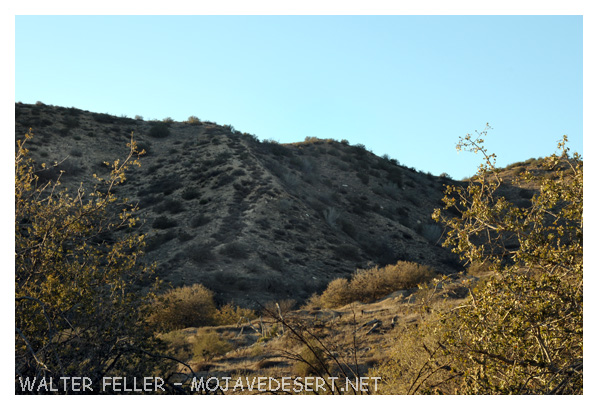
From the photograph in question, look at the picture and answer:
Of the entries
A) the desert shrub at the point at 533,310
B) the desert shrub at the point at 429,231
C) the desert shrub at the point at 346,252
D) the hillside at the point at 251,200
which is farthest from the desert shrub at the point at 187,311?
the desert shrub at the point at 429,231

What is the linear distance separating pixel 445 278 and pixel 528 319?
115cm

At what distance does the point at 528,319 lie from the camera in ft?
16.8

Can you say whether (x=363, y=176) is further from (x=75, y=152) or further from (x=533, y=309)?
(x=533, y=309)

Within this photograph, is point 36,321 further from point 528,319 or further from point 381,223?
point 381,223

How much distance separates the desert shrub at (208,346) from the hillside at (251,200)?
524 centimetres

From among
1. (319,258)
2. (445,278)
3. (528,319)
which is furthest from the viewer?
(319,258)

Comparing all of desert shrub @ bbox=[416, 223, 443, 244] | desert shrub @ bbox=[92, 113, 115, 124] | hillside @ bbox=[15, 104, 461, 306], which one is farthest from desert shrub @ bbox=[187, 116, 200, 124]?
desert shrub @ bbox=[416, 223, 443, 244]

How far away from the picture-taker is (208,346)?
564 inches

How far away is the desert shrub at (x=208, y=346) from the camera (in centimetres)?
1401

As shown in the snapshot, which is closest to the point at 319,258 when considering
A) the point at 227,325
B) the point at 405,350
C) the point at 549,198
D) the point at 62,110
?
the point at 227,325

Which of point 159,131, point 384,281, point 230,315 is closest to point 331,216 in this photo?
point 384,281

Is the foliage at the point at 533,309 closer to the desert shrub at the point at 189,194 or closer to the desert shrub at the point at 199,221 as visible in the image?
the desert shrub at the point at 199,221

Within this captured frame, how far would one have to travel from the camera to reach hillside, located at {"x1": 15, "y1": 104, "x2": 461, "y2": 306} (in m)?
24.7

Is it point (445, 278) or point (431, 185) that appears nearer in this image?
point (445, 278)
